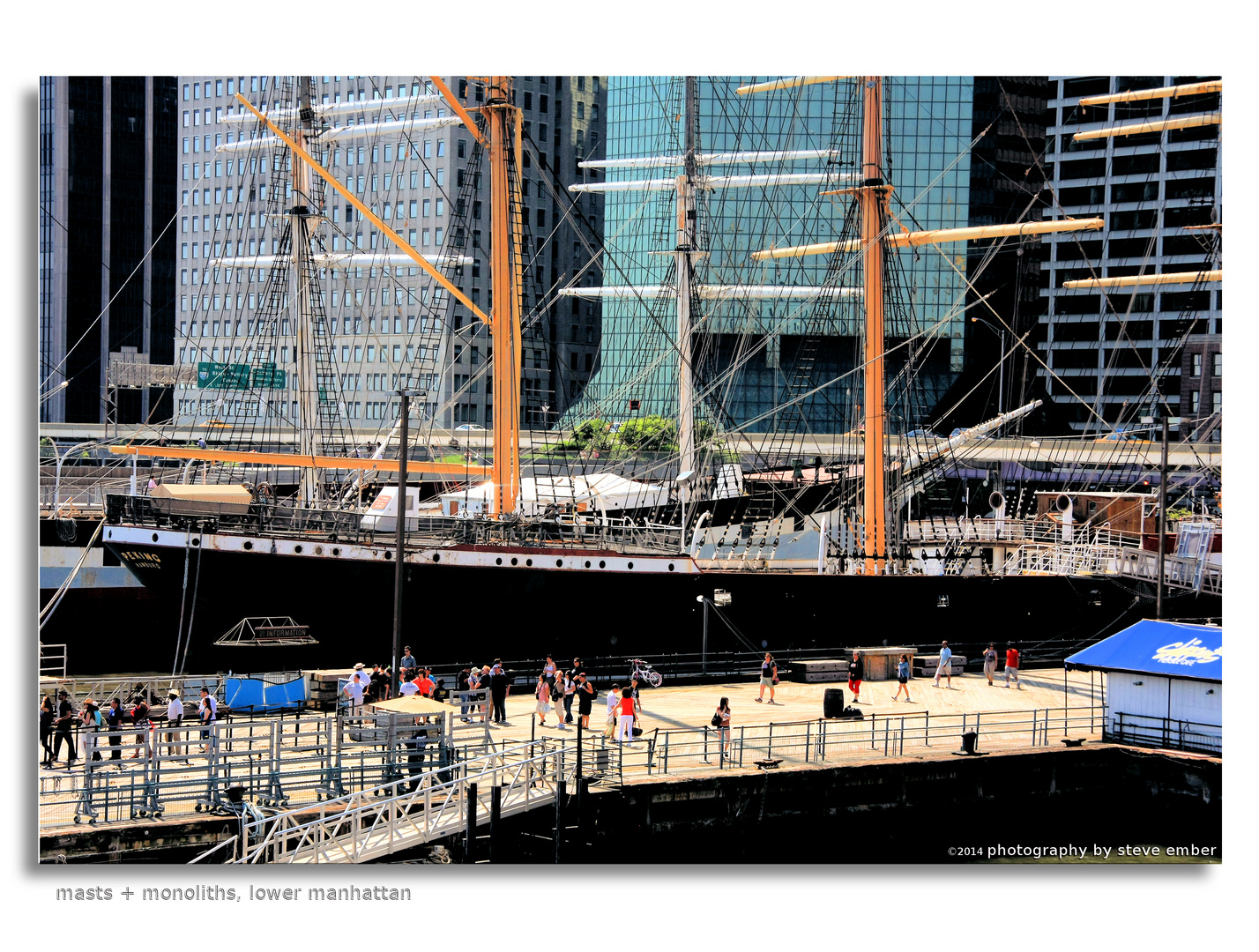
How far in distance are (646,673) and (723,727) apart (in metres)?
7.24

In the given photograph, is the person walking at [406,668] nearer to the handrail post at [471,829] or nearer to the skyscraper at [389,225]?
the handrail post at [471,829]

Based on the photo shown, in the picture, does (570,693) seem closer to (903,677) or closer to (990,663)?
(903,677)

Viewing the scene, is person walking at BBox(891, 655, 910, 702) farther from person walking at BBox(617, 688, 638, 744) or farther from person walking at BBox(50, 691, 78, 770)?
person walking at BBox(50, 691, 78, 770)

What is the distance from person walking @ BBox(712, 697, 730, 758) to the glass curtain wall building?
67.5ft

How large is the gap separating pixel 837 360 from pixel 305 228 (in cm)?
1657

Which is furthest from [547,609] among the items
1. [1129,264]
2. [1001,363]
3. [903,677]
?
[1129,264]

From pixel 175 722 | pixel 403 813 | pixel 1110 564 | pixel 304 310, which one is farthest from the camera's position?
pixel 304 310

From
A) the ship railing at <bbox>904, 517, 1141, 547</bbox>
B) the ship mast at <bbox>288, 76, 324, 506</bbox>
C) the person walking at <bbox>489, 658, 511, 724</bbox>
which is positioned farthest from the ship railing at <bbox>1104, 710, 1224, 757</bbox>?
the ship mast at <bbox>288, 76, 324, 506</bbox>

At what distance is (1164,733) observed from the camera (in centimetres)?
2431

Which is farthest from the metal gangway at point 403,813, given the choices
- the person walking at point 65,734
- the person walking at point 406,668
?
the person walking at point 406,668

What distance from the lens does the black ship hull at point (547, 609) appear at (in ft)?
115

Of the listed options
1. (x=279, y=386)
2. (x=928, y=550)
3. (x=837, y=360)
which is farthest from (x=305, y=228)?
(x=928, y=550)

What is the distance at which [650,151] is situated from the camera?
58281 mm

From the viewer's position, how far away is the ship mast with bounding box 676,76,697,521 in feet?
147
